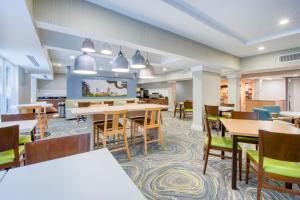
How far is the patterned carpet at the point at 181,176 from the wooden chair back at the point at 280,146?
745 millimetres

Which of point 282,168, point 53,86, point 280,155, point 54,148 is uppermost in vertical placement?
point 53,86

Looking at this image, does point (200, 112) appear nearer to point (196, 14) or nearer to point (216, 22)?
point (216, 22)

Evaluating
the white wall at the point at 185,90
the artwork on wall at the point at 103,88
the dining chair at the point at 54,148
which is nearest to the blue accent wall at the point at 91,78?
the artwork on wall at the point at 103,88

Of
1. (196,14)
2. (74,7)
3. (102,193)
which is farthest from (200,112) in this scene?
(102,193)

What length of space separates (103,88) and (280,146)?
26.4ft

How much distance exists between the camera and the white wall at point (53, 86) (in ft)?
32.4

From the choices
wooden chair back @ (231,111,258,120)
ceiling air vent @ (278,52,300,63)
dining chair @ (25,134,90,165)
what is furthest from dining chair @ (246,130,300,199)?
ceiling air vent @ (278,52,300,63)

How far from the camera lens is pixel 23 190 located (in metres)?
0.65

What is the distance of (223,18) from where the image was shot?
2695mm

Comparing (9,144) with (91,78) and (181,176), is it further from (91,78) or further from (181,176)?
(91,78)

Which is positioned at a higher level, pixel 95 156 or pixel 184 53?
pixel 184 53

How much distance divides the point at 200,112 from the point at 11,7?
4.76 meters

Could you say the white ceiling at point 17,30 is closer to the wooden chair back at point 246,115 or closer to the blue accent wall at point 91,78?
the wooden chair back at point 246,115

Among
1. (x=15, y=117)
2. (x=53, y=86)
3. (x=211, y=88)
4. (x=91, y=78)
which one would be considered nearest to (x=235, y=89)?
(x=211, y=88)
